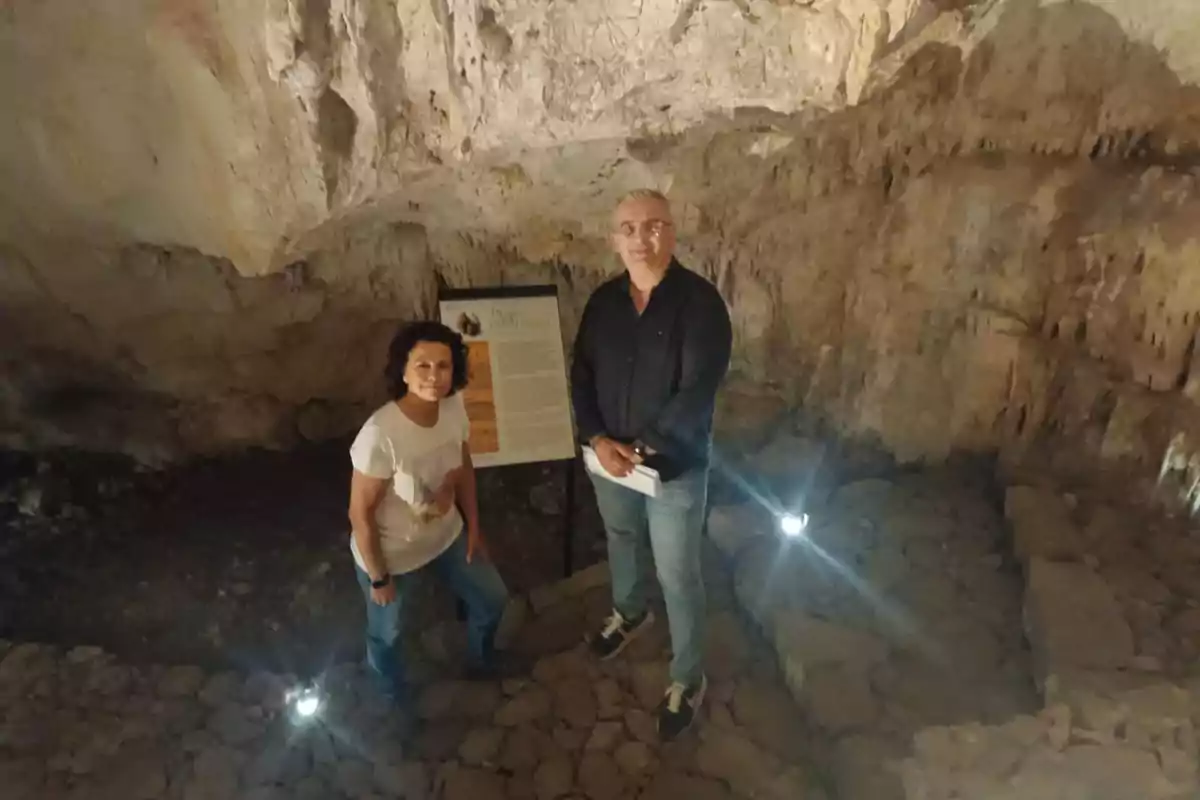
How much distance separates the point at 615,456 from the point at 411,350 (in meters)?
0.66

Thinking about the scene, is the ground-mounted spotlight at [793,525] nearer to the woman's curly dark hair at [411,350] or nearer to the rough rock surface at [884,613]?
the rough rock surface at [884,613]

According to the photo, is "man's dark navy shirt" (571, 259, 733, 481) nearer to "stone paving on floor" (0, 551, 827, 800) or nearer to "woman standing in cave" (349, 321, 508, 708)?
"woman standing in cave" (349, 321, 508, 708)

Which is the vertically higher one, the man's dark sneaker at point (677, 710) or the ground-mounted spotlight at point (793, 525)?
the ground-mounted spotlight at point (793, 525)

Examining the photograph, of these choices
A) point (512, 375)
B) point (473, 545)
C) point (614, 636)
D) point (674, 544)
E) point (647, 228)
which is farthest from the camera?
point (512, 375)

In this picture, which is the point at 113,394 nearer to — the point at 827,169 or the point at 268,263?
the point at 268,263

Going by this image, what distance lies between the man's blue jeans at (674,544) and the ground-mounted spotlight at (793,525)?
3.16 feet

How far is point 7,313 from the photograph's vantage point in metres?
4.36

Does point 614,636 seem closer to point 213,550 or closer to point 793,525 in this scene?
point 793,525

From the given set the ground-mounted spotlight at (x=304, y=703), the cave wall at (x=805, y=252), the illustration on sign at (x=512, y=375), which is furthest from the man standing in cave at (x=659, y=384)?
the ground-mounted spotlight at (x=304, y=703)

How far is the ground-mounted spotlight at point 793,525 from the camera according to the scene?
384 cm

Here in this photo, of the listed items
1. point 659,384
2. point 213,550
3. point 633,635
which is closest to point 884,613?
point 633,635

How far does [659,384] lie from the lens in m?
2.61

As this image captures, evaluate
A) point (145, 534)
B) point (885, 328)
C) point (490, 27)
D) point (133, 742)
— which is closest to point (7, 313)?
point (145, 534)

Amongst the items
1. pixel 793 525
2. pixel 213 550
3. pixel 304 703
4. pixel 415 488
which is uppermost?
pixel 415 488
